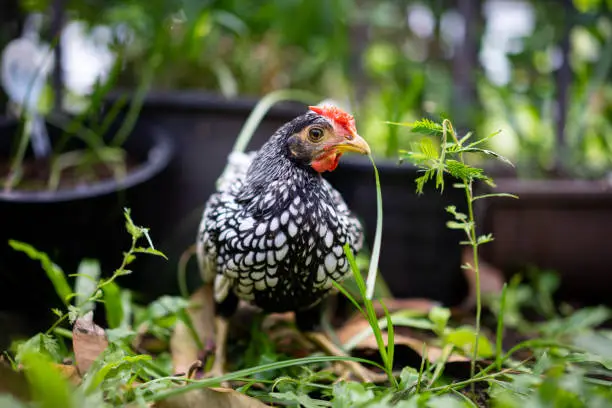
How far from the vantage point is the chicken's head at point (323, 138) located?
102 cm

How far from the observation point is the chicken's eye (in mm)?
1027

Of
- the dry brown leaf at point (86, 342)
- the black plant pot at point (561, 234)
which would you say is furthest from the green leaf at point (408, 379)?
the black plant pot at point (561, 234)

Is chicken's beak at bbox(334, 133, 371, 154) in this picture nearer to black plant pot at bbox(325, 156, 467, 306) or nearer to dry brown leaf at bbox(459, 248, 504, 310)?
black plant pot at bbox(325, 156, 467, 306)

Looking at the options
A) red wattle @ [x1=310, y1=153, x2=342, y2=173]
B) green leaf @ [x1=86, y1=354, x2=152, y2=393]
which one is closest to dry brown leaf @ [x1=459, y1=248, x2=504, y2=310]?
red wattle @ [x1=310, y1=153, x2=342, y2=173]

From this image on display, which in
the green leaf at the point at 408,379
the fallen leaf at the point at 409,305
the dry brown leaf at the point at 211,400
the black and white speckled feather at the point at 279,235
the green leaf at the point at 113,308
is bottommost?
the fallen leaf at the point at 409,305

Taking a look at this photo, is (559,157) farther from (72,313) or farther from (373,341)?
(72,313)

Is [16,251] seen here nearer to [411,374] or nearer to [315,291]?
[315,291]

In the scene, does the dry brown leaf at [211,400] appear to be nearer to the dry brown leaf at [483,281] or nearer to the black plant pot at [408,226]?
the black plant pot at [408,226]

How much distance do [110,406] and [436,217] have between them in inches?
40.0

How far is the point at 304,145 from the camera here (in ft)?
3.42

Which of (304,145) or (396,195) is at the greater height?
(304,145)

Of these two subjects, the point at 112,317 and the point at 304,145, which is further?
the point at 112,317

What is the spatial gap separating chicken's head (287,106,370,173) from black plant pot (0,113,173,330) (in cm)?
62

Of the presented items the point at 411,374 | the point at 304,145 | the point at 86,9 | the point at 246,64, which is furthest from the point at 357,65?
the point at 411,374
